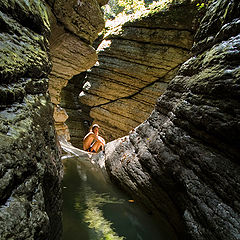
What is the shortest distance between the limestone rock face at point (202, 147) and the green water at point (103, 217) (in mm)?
312

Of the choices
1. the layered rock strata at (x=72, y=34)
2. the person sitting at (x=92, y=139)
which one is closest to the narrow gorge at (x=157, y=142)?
the layered rock strata at (x=72, y=34)

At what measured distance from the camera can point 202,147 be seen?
242 cm

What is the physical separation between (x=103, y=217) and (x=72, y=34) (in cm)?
716

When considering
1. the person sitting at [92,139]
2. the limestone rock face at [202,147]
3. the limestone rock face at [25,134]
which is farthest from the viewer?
the person sitting at [92,139]

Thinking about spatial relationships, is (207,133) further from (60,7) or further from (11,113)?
(60,7)

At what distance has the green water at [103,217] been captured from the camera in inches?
101

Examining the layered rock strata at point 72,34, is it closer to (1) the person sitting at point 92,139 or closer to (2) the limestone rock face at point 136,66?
(2) the limestone rock face at point 136,66

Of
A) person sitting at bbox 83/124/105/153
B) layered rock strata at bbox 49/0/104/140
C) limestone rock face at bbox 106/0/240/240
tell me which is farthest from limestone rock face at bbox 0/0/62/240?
person sitting at bbox 83/124/105/153

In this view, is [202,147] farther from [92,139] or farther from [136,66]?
[136,66]

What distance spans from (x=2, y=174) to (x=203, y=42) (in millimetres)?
4066

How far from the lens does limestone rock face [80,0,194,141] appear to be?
1034cm

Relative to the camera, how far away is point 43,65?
9.55 ft

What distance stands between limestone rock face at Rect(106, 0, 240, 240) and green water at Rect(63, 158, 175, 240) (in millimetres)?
312

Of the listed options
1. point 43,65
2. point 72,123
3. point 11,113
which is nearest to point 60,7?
point 43,65
